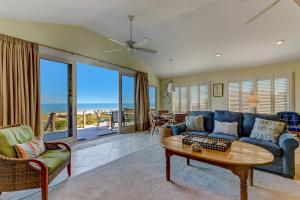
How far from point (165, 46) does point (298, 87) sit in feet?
14.5

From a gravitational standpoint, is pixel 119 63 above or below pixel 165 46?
below

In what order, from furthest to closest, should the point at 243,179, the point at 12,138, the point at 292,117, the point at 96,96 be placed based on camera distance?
the point at 96,96 < the point at 292,117 < the point at 12,138 < the point at 243,179

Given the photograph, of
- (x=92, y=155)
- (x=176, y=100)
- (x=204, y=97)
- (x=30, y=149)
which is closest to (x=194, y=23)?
(x=204, y=97)

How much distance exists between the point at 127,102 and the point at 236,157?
490 cm

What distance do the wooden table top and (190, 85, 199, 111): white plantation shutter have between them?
493 centimetres

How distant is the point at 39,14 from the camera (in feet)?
10.8

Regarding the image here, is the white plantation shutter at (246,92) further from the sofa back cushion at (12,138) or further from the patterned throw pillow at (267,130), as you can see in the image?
the sofa back cushion at (12,138)

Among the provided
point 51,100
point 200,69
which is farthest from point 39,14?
point 200,69

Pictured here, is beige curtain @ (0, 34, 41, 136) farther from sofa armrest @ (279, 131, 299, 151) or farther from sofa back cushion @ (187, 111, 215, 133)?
sofa armrest @ (279, 131, 299, 151)

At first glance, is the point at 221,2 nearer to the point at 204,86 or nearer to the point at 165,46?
the point at 165,46

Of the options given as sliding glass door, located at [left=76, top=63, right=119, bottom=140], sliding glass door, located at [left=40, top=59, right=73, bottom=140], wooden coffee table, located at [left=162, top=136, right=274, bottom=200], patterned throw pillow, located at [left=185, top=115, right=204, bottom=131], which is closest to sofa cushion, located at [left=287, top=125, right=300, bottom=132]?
patterned throw pillow, located at [left=185, top=115, right=204, bottom=131]

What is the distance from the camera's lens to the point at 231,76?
21.4ft

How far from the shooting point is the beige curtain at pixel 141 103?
6691 millimetres

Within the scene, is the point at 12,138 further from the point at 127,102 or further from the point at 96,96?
the point at 96,96
